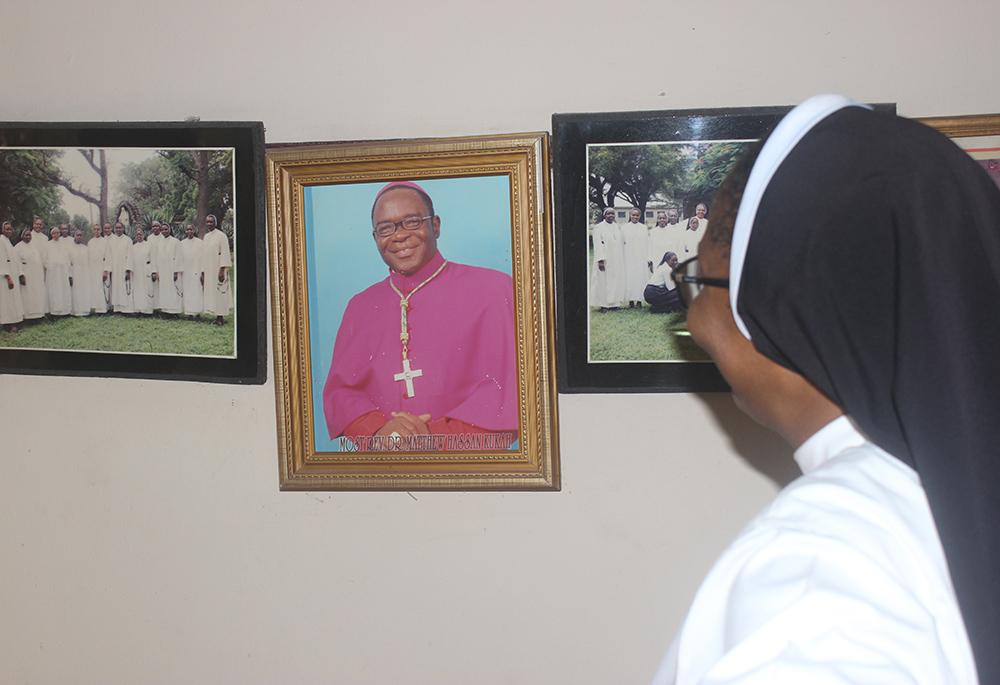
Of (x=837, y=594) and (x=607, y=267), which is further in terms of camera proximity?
(x=607, y=267)

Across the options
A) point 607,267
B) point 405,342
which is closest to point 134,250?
point 405,342

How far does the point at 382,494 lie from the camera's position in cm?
126

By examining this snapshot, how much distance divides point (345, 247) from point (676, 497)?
2.45 feet

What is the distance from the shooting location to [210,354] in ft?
4.14

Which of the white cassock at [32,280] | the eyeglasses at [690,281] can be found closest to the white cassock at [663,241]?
the eyeglasses at [690,281]

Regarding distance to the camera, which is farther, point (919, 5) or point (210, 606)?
point (210, 606)

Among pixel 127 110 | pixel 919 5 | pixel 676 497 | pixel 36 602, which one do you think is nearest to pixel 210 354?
pixel 127 110

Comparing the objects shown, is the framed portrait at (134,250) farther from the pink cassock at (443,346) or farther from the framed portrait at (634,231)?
the framed portrait at (634,231)

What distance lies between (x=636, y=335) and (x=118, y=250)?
38.4 inches

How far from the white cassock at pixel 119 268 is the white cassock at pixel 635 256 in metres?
0.92

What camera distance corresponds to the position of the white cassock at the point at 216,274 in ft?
4.07

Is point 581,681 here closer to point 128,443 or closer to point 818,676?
point 818,676

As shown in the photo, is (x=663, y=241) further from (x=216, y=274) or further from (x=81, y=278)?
(x=81, y=278)

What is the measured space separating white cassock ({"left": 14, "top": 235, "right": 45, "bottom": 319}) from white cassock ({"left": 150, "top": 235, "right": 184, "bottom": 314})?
0.24 metres
